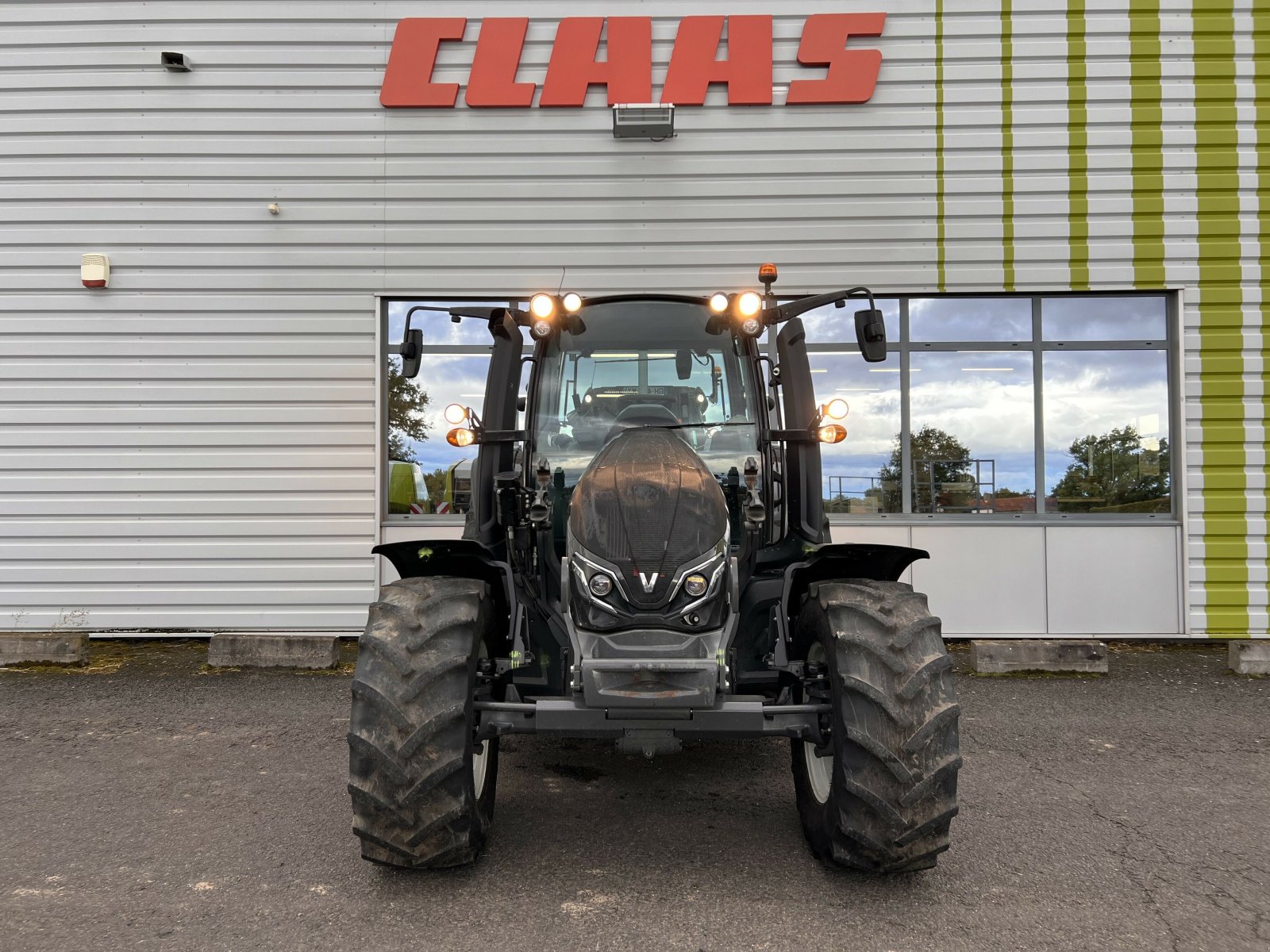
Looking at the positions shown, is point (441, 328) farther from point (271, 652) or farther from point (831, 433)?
point (831, 433)

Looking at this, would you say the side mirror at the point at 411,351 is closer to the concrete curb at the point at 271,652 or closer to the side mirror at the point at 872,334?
the side mirror at the point at 872,334

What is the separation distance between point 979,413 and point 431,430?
4.91 m

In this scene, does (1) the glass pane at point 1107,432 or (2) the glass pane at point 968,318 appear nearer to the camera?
(1) the glass pane at point 1107,432

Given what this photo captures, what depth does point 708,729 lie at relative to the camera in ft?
8.71

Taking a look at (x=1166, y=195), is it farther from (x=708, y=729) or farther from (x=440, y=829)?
(x=440, y=829)

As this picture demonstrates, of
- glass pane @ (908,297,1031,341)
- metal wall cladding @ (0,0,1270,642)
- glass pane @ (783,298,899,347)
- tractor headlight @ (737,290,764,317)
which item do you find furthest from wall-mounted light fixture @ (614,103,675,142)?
tractor headlight @ (737,290,764,317)

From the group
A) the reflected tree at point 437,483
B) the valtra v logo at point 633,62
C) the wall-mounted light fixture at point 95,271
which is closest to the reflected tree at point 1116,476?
the valtra v logo at point 633,62

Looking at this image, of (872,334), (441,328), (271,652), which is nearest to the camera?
(872,334)

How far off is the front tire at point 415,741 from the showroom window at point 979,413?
4299 millimetres

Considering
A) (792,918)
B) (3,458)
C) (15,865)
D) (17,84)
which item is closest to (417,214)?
(17,84)

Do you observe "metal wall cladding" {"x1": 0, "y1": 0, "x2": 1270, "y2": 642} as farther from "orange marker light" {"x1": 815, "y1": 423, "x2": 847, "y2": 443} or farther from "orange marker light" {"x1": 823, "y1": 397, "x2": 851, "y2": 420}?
"orange marker light" {"x1": 823, "y1": 397, "x2": 851, "y2": 420}

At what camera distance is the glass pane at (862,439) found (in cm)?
699

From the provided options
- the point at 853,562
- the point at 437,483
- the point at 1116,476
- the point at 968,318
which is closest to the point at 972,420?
the point at 968,318

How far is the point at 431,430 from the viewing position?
7.15m
